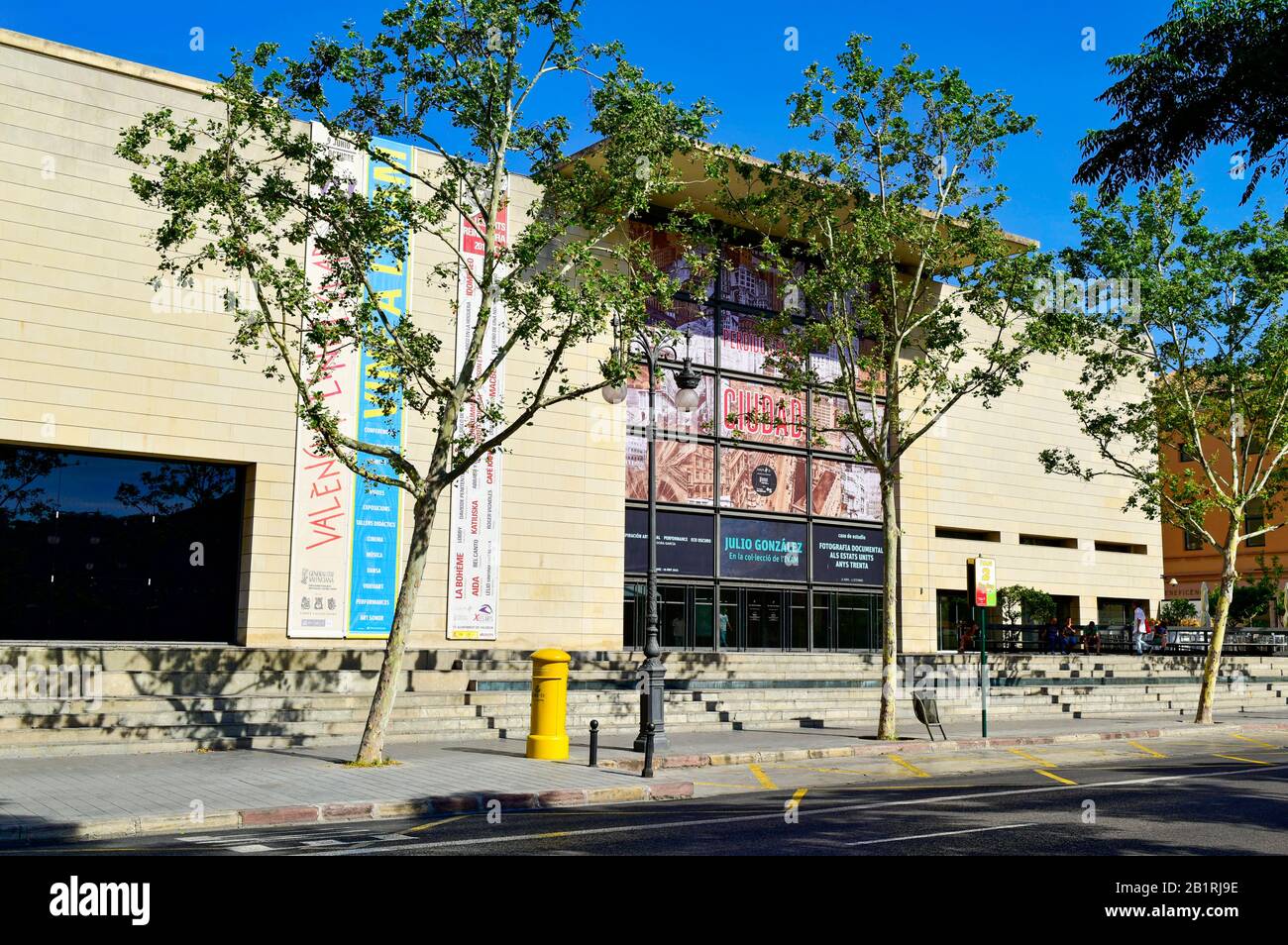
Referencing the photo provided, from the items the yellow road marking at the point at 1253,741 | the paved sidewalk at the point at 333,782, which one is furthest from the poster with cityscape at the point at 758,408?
the paved sidewalk at the point at 333,782

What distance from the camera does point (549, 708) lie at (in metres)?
16.8

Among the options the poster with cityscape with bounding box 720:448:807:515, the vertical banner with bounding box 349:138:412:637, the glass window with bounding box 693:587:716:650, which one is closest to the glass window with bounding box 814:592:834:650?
the poster with cityscape with bounding box 720:448:807:515

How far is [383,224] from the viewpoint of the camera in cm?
1577

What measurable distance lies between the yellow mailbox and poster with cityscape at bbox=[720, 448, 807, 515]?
17668 mm

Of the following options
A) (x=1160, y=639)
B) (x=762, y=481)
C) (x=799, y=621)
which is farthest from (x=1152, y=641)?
(x=762, y=481)

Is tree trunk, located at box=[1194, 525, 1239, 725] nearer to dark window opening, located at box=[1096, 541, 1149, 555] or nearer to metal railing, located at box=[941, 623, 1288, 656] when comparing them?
metal railing, located at box=[941, 623, 1288, 656]

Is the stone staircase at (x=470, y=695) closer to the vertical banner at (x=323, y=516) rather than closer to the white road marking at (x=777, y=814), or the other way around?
the vertical banner at (x=323, y=516)

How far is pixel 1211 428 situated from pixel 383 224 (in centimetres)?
2339

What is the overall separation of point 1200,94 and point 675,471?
81.4 ft

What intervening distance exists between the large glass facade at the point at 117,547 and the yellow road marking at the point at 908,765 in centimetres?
1591

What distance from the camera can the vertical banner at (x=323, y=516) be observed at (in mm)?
25531

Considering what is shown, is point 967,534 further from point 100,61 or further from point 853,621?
point 100,61

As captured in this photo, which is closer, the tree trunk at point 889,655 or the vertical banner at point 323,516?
the tree trunk at point 889,655
